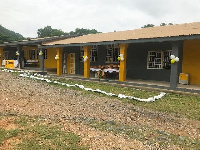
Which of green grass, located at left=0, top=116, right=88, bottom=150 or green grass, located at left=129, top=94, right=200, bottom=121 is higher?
green grass, located at left=129, top=94, right=200, bottom=121

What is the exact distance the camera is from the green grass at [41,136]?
412 cm

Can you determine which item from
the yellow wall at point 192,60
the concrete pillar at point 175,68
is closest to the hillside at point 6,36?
the yellow wall at point 192,60

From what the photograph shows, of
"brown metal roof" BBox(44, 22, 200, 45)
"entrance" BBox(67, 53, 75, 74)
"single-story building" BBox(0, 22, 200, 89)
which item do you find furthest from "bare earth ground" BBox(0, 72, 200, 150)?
"entrance" BBox(67, 53, 75, 74)

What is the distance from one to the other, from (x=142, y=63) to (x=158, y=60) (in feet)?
3.71

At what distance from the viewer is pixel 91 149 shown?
13.6 ft

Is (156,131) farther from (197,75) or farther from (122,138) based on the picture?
(197,75)

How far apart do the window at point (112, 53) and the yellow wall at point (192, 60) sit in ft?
15.7

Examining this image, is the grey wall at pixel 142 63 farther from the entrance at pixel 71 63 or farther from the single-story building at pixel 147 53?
the entrance at pixel 71 63

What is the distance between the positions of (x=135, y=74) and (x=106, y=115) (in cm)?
827

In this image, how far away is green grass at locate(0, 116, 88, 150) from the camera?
4.12m

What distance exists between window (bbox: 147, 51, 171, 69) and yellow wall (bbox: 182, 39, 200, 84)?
3.41 ft

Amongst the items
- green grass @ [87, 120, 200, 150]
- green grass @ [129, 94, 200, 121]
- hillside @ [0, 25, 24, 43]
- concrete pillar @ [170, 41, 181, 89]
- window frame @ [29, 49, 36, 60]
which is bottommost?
green grass @ [87, 120, 200, 150]

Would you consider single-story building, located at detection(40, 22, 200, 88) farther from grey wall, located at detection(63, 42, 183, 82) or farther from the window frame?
the window frame

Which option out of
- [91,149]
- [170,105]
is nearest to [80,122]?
[91,149]
